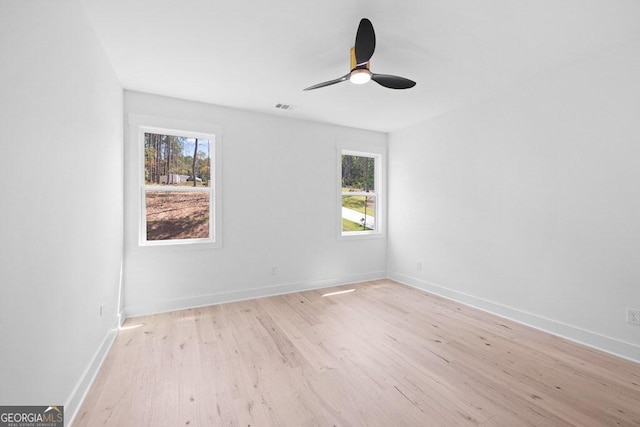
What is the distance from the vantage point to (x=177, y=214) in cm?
359

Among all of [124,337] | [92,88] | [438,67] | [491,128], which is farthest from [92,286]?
[491,128]

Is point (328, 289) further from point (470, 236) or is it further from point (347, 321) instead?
point (470, 236)

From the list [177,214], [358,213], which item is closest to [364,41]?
[177,214]

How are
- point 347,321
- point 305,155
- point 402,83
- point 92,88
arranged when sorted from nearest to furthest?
point 92,88, point 402,83, point 347,321, point 305,155

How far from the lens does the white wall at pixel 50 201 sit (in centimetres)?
116

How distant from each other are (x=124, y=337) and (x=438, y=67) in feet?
13.5

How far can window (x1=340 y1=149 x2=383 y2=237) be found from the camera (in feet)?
Result: 15.7

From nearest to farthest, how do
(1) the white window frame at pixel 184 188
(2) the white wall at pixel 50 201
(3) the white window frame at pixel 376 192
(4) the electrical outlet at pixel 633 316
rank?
1. (2) the white wall at pixel 50 201
2. (4) the electrical outlet at pixel 633 316
3. (1) the white window frame at pixel 184 188
4. (3) the white window frame at pixel 376 192

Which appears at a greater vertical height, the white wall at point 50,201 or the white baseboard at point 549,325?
the white wall at point 50,201

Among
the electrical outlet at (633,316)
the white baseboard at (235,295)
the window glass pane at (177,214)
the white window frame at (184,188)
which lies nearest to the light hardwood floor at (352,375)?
the white baseboard at (235,295)

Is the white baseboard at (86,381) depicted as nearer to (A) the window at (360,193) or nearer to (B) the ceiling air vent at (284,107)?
(B) the ceiling air vent at (284,107)

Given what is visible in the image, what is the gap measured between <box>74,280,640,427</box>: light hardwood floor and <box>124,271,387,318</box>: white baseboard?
186 millimetres

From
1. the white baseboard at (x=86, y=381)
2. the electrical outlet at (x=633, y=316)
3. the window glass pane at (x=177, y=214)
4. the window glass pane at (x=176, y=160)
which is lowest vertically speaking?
the white baseboard at (x=86, y=381)

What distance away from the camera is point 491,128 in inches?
133
